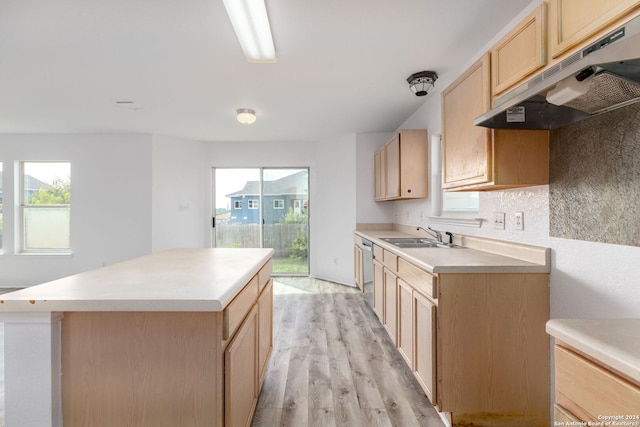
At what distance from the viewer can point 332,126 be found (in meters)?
4.51

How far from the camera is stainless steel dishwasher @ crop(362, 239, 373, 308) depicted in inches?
137

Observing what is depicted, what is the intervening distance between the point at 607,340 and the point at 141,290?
57.6 inches

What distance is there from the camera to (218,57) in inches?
96.0

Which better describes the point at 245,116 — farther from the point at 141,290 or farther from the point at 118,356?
the point at 118,356

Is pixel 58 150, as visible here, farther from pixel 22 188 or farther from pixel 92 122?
pixel 92 122

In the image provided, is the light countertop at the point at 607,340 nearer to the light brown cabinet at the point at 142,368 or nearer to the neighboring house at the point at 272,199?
the light brown cabinet at the point at 142,368

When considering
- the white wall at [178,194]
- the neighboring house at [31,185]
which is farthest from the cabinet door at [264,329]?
the neighboring house at [31,185]

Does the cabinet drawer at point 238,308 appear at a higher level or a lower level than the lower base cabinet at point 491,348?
higher

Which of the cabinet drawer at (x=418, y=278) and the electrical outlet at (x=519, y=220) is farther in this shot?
the electrical outlet at (x=519, y=220)

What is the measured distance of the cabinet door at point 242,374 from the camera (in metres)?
1.13

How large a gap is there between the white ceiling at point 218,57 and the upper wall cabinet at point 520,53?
18.2 inches

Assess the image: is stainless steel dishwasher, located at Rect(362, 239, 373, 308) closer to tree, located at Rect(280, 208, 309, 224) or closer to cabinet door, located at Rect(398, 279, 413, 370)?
cabinet door, located at Rect(398, 279, 413, 370)

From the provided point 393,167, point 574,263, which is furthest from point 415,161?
point 574,263

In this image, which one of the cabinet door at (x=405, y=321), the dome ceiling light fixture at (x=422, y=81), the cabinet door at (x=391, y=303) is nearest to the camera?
the cabinet door at (x=405, y=321)
